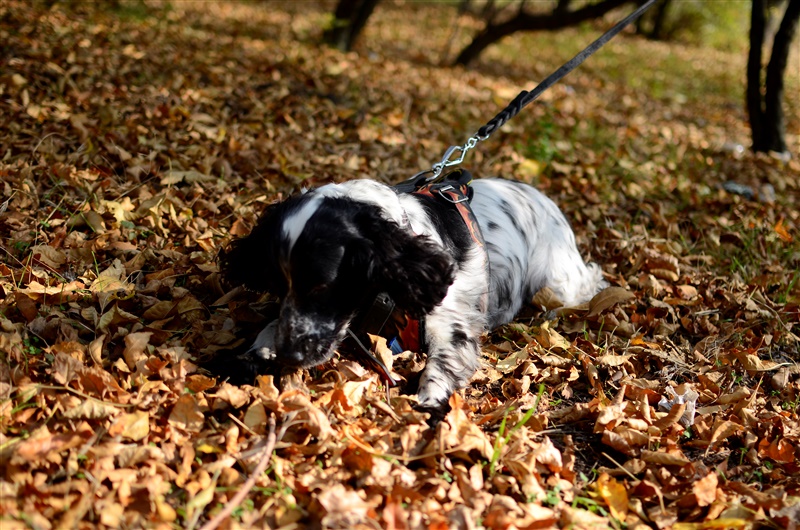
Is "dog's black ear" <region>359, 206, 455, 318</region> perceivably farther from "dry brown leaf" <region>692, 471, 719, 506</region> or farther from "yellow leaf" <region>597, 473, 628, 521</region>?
"dry brown leaf" <region>692, 471, 719, 506</region>

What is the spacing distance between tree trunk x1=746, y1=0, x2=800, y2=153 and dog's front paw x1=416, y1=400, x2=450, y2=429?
24.0 feet

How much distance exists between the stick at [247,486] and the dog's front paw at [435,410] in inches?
30.4

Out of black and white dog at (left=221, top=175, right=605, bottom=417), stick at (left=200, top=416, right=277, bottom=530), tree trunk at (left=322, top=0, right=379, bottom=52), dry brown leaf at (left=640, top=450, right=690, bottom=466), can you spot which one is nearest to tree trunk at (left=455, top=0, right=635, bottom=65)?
tree trunk at (left=322, top=0, right=379, bottom=52)

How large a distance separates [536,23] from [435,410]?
11.0 metres

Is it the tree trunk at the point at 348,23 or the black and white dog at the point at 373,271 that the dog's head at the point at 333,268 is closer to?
the black and white dog at the point at 373,271

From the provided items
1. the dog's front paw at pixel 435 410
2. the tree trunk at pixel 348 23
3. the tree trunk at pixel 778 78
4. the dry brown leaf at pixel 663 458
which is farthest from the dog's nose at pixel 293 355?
the tree trunk at pixel 348 23

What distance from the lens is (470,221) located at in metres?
3.85

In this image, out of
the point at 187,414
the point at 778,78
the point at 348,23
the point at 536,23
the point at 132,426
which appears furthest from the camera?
the point at 536,23

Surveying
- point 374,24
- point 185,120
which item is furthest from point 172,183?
point 374,24

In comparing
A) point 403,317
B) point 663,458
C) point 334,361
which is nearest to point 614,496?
point 663,458

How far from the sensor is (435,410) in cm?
321

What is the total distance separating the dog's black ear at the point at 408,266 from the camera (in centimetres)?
320

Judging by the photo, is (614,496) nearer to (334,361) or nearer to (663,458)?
(663,458)

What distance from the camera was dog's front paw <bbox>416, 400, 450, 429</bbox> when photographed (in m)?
3.15
